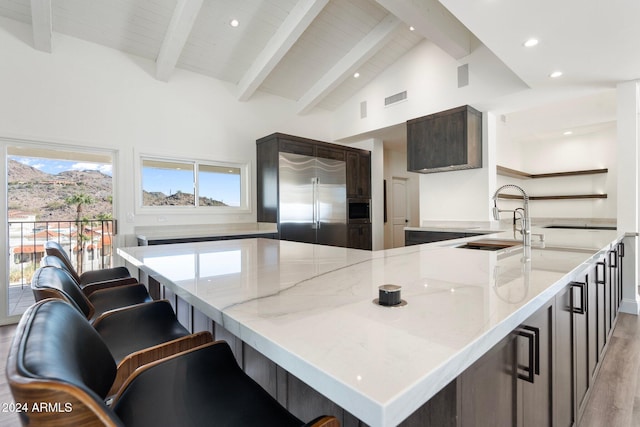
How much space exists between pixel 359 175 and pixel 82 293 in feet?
15.8

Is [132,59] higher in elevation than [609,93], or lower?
higher

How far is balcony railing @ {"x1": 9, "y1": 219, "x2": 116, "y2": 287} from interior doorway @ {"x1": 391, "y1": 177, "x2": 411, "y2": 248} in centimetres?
554

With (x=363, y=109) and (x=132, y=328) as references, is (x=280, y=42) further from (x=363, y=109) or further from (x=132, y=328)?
(x=132, y=328)

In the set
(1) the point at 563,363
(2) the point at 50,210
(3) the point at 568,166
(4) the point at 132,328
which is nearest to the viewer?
(1) the point at 563,363

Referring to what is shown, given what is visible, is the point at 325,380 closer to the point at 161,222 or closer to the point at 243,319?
the point at 243,319

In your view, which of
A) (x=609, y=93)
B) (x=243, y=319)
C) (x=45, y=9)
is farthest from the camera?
(x=609, y=93)

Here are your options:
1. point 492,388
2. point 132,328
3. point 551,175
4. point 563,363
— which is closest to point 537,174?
point 551,175

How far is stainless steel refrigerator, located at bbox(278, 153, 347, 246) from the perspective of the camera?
4.71 meters

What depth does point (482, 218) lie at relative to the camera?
4363 millimetres

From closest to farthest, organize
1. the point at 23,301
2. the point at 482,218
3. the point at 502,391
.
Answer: the point at 502,391 < the point at 23,301 < the point at 482,218

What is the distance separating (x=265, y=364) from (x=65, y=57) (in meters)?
4.32

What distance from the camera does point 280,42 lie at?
3.87 meters

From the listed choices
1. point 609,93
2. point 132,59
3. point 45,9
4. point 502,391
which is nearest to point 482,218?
point 609,93

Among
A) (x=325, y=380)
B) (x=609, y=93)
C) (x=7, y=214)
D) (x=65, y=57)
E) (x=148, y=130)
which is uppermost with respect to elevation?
(x=65, y=57)
